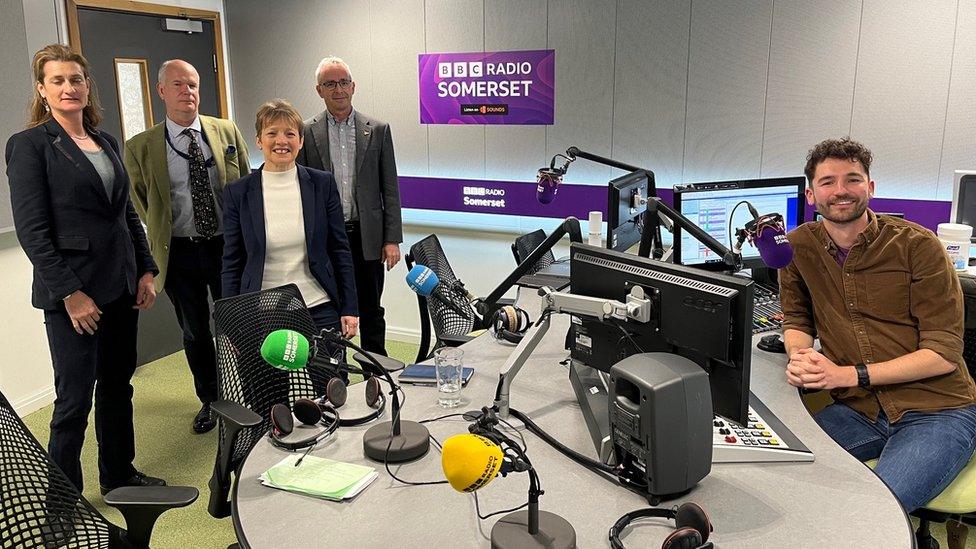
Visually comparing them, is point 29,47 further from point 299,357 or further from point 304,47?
point 299,357

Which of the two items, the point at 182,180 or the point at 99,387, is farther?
the point at 182,180

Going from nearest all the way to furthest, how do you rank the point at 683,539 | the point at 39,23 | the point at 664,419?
the point at 683,539, the point at 664,419, the point at 39,23

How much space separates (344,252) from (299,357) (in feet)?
4.43

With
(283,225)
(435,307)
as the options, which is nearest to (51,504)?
(283,225)

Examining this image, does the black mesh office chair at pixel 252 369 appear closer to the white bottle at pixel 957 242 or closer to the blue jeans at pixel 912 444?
the blue jeans at pixel 912 444

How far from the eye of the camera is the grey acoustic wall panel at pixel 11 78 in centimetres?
365

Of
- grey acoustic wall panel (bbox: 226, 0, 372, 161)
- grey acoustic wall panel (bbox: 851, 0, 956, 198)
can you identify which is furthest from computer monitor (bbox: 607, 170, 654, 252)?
grey acoustic wall panel (bbox: 226, 0, 372, 161)

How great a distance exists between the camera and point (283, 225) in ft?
9.53

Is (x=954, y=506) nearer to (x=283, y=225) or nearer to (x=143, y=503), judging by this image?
(x=143, y=503)

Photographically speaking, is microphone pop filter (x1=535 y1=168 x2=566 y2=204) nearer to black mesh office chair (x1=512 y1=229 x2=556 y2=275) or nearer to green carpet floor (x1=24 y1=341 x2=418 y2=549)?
black mesh office chair (x1=512 y1=229 x2=556 y2=275)

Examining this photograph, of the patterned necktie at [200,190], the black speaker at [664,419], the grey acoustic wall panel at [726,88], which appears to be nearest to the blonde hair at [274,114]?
the patterned necktie at [200,190]

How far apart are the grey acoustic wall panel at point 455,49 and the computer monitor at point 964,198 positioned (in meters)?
2.69

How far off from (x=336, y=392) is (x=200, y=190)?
1798mm

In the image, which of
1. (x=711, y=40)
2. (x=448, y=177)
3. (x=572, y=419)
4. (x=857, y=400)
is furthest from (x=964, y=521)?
(x=448, y=177)
